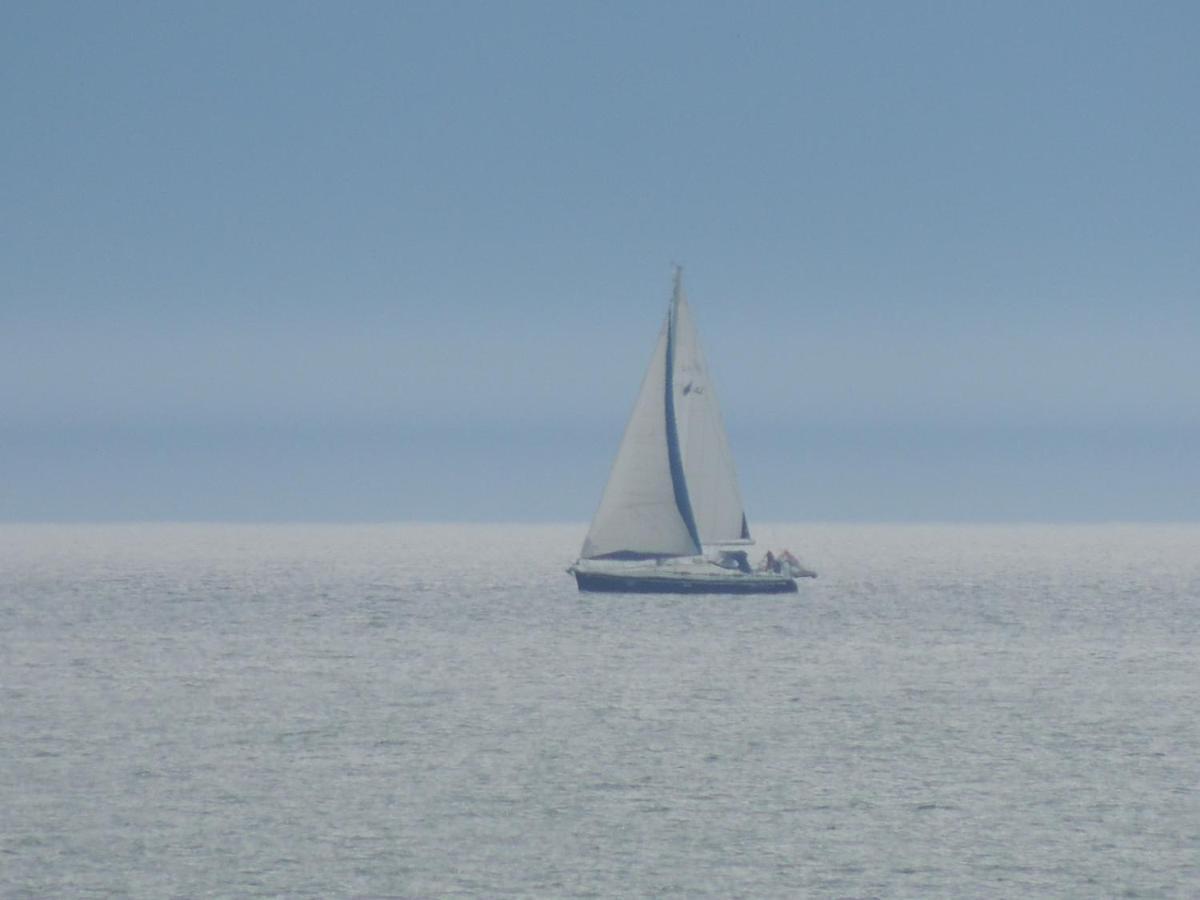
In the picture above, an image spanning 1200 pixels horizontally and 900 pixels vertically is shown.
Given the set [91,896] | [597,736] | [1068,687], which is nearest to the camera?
[91,896]

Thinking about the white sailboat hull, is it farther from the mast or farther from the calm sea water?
the mast

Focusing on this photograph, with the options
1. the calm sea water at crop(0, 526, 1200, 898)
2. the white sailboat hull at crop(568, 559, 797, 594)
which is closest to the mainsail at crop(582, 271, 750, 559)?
the white sailboat hull at crop(568, 559, 797, 594)

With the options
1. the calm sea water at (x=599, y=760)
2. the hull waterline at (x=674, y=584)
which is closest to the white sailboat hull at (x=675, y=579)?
the hull waterline at (x=674, y=584)

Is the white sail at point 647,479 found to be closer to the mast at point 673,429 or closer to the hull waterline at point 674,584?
the mast at point 673,429

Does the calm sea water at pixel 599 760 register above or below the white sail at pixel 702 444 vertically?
below

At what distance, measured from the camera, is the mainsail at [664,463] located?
296 feet

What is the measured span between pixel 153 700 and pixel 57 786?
17917mm

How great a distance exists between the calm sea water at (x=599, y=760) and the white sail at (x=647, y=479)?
16.8 feet

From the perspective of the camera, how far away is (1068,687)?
64875 millimetres

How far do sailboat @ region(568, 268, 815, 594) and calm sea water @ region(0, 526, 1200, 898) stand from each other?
4.28 m

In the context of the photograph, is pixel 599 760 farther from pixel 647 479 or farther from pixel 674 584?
pixel 674 584

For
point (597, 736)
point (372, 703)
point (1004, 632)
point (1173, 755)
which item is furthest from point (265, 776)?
point (1004, 632)

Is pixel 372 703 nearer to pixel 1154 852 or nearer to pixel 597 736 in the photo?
pixel 597 736

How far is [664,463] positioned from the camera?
90.6 metres
